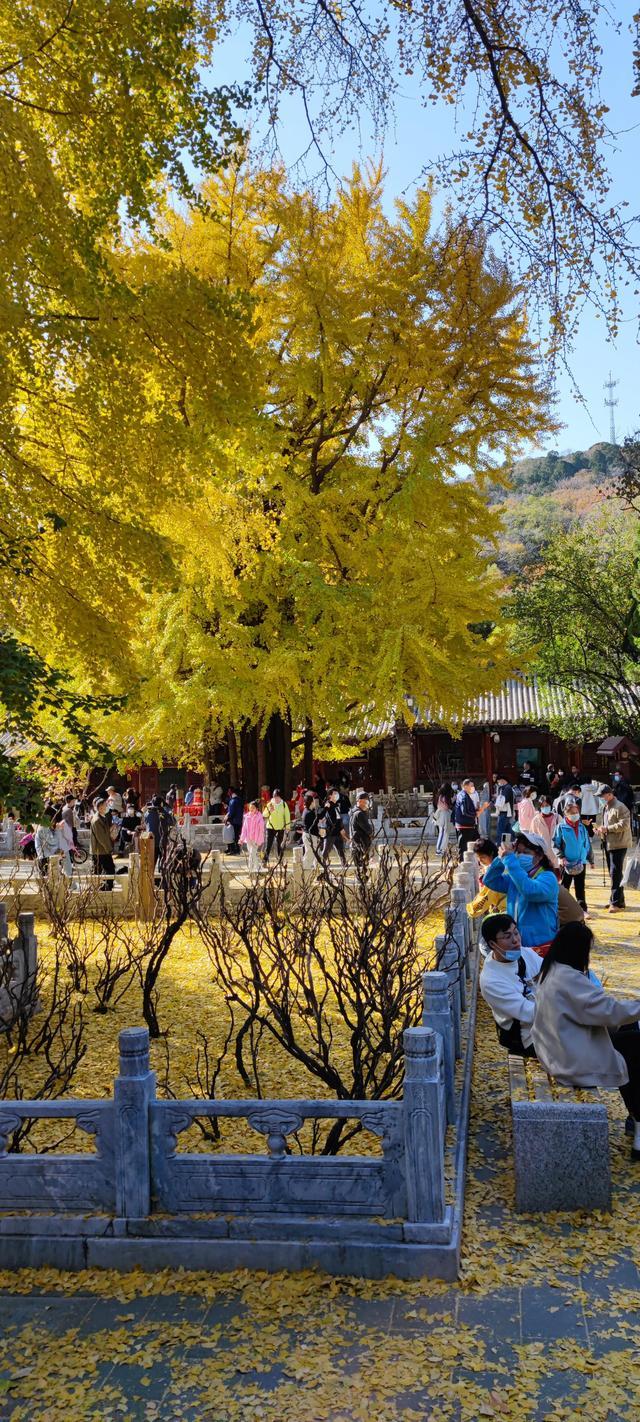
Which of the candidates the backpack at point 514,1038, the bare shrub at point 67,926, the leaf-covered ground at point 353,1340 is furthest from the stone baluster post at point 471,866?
the leaf-covered ground at point 353,1340

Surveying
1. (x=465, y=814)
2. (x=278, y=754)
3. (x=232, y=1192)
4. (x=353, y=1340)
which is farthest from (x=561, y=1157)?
(x=278, y=754)

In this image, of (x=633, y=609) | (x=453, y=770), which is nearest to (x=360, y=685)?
(x=633, y=609)

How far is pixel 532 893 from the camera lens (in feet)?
25.5

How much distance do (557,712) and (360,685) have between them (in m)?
16.5

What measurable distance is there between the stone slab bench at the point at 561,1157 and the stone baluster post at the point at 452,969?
1908mm

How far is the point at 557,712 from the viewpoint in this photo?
34.2 metres

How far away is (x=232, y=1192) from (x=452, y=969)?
10.5ft

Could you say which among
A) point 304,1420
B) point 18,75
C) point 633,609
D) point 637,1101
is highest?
point 18,75

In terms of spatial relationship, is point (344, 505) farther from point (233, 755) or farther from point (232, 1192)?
point (232, 1192)

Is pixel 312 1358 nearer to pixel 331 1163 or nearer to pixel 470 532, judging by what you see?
pixel 331 1163

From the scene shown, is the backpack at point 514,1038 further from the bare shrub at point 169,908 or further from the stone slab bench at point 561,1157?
the bare shrub at point 169,908

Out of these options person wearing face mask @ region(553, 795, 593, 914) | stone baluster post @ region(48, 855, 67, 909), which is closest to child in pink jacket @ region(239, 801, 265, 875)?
stone baluster post @ region(48, 855, 67, 909)

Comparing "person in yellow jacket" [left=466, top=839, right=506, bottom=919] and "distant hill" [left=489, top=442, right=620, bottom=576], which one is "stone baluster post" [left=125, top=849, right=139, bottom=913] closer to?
"person in yellow jacket" [left=466, top=839, right=506, bottom=919]

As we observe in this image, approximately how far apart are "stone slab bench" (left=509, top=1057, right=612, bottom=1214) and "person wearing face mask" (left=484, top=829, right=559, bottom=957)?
8.06ft
